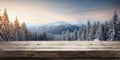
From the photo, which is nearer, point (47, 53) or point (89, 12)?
point (47, 53)

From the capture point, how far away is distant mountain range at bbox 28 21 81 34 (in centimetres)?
402

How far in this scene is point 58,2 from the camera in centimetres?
402

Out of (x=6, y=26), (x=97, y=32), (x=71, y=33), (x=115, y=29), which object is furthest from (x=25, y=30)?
(x=115, y=29)

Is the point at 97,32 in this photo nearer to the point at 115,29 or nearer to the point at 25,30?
the point at 115,29

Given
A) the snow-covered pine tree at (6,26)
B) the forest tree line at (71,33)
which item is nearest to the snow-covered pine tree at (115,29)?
the forest tree line at (71,33)

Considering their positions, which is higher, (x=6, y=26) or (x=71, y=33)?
(x=6, y=26)

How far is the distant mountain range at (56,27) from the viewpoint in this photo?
13.2 feet

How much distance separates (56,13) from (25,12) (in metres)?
0.49

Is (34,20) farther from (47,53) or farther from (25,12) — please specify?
(47,53)

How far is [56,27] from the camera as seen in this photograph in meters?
4.02

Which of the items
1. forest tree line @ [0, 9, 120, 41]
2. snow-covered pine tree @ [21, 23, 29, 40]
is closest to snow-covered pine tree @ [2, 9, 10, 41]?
forest tree line @ [0, 9, 120, 41]

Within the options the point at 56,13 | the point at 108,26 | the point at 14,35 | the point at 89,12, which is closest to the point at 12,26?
the point at 14,35

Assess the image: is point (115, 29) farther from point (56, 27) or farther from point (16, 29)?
point (16, 29)

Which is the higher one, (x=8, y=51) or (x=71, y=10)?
(x=71, y=10)
